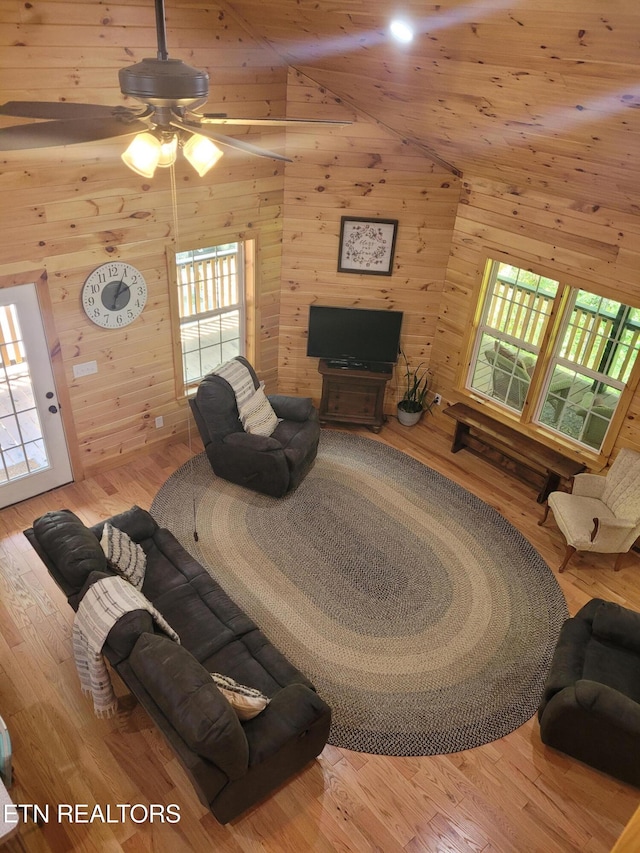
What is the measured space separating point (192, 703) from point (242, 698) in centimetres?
36

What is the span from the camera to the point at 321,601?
4.73 metres

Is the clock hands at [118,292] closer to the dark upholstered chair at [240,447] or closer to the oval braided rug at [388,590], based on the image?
the dark upholstered chair at [240,447]

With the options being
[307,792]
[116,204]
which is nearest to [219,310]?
[116,204]

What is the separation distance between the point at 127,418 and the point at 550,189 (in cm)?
422

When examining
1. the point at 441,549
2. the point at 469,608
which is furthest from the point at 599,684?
the point at 441,549

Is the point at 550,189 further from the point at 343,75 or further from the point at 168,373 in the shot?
the point at 168,373

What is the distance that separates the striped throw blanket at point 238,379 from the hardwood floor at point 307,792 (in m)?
2.46

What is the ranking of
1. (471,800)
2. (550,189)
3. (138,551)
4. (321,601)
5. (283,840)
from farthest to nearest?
(550,189)
(321,601)
(138,551)
(471,800)
(283,840)

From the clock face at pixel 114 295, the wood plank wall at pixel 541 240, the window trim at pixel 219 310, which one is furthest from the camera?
the window trim at pixel 219 310

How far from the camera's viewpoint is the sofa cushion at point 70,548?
3.69m

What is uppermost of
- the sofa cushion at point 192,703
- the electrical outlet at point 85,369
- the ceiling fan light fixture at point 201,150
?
the ceiling fan light fixture at point 201,150

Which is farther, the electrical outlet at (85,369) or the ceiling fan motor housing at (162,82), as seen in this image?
the electrical outlet at (85,369)

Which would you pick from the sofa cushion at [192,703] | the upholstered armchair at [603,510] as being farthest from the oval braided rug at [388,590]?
the sofa cushion at [192,703]

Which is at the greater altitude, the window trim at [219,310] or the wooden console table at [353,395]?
the window trim at [219,310]
